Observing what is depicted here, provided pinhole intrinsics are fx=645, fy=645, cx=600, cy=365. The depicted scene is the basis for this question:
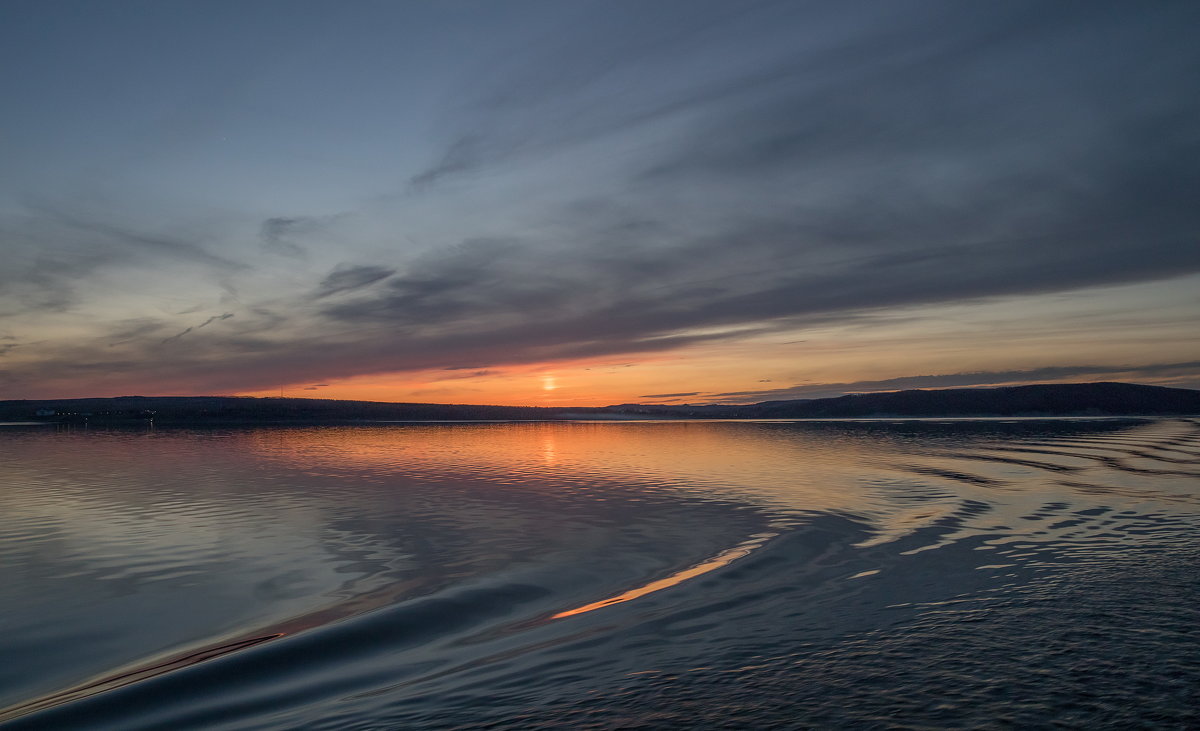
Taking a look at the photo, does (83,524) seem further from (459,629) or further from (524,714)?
(524,714)

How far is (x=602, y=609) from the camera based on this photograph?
11.2 m

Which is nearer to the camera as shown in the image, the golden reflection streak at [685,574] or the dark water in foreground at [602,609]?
the dark water in foreground at [602,609]

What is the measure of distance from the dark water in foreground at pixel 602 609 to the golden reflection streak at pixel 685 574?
102 mm

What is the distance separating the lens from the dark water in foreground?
23.1 feet

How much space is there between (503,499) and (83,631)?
14968 millimetres

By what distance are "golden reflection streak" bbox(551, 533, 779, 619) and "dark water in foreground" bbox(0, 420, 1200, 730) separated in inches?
4.0

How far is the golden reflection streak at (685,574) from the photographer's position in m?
11.5

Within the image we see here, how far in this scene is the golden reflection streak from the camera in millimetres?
11484

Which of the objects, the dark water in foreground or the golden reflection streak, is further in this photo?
the golden reflection streak

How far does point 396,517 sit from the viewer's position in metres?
20.8

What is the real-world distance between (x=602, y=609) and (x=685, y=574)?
114 inches

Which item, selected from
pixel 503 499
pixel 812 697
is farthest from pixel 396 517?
pixel 812 697

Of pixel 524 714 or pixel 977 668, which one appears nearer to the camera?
pixel 524 714

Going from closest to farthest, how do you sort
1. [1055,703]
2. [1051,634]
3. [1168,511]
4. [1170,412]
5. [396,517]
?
1. [1055,703]
2. [1051,634]
3. [1168,511]
4. [396,517]
5. [1170,412]
